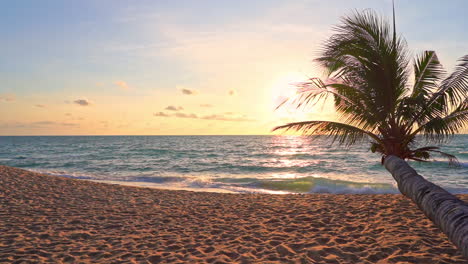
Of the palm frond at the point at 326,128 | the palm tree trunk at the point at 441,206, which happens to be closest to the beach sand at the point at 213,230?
the palm tree trunk at the point at 441,206

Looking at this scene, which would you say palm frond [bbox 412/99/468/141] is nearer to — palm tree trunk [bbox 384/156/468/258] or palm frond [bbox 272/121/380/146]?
palm frond [bbox 272/121/380/146]

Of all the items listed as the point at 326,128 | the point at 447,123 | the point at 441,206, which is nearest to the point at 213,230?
the point at 326,128

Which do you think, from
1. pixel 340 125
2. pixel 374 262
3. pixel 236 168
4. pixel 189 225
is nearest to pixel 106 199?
pixel 189 225

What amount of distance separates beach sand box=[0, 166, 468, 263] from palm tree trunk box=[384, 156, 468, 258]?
966mm

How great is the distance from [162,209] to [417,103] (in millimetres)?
7374

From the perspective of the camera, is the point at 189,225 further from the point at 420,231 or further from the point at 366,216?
the point at 420,231

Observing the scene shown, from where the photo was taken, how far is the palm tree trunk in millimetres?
3346

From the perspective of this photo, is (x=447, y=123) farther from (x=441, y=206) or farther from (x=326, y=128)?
(x=441, y=206)

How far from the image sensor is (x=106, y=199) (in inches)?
412

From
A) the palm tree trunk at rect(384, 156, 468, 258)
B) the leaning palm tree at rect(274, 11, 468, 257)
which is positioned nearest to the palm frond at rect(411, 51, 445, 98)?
the leaning palm tree at rect(274, 11, 468, 257)

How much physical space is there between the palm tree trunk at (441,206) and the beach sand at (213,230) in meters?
0.97

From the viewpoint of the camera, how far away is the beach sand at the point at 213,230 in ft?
17.1

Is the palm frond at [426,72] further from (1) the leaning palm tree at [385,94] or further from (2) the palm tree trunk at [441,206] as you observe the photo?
(2) the palm tree trunk at [441,206]

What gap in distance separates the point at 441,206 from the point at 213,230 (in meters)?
4.47
